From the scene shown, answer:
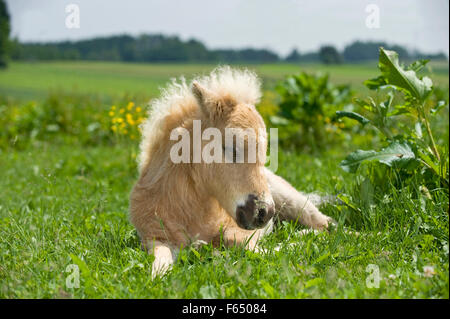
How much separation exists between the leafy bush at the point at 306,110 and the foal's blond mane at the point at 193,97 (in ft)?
16.2

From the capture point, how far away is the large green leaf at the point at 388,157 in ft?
12.0

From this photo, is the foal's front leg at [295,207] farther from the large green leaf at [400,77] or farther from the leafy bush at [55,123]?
the leafy bush at [55,123]

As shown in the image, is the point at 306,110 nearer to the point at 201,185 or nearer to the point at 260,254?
the point at 201,185

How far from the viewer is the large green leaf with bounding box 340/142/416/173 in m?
3.67

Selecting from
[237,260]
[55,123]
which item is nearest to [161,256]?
[237,260]

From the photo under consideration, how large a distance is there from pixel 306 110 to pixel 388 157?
5086mm

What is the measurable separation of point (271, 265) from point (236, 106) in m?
1.23

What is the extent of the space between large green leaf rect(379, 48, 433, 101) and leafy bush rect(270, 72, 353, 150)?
4887 millimetres

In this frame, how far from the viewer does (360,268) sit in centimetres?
305

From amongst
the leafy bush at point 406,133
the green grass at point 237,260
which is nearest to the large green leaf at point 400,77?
the leafy bush at point 406,133

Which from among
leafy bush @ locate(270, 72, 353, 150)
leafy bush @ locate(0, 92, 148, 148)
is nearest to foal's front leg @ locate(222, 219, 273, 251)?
leafy bush @ locate(270, 72, 353, 150)

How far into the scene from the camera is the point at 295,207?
415cm
